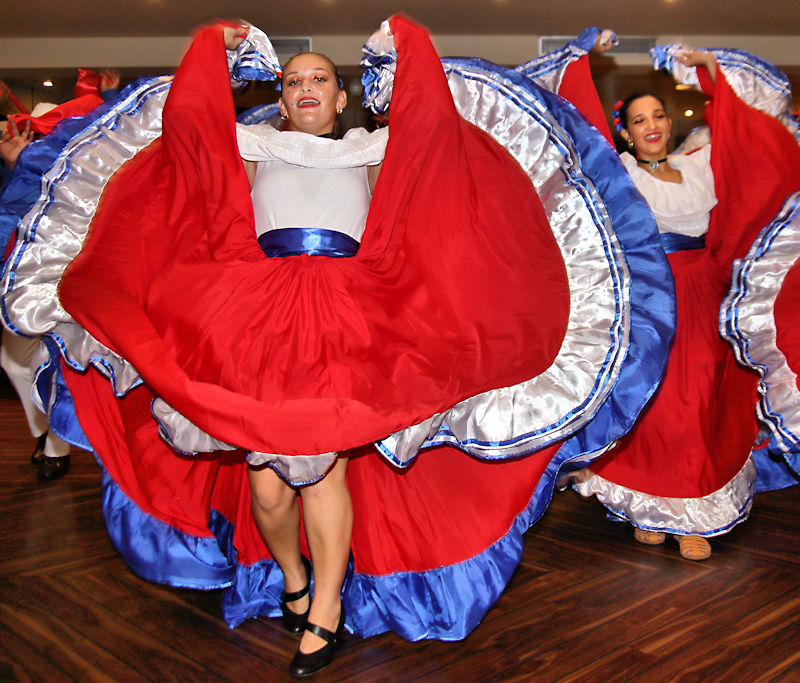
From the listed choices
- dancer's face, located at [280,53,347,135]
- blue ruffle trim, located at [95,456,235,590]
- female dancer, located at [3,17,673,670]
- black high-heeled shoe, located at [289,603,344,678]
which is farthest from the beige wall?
black high-heeled shoe, located at [289,603,344,678]

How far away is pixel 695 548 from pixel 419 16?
6.17 meters

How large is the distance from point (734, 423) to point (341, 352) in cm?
141

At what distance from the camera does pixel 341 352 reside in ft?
4.99

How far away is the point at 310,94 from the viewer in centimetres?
195

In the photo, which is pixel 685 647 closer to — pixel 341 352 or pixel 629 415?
pixel 629 415

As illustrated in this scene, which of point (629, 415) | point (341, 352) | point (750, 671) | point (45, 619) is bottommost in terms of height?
point (45, 619)

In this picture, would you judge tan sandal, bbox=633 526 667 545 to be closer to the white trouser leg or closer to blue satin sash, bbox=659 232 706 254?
blue satin sash, bbox=659 232 706 254

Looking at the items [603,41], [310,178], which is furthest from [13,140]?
[603,41]

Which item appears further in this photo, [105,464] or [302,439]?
[105,464]

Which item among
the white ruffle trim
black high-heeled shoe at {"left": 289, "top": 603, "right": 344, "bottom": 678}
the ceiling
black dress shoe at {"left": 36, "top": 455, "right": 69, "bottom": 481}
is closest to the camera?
black high-heeled shoe at {"left": 289, "top": 603, "right": 344, "bottom": 678}

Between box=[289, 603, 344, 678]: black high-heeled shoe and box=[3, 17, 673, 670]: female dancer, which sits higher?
box=[3, 17, 673, 670]: female dancer

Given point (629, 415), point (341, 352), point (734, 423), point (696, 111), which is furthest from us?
point (696, 111)

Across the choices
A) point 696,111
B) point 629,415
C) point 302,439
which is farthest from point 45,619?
point 696,111

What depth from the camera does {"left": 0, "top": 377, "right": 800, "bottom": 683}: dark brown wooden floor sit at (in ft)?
4.98
